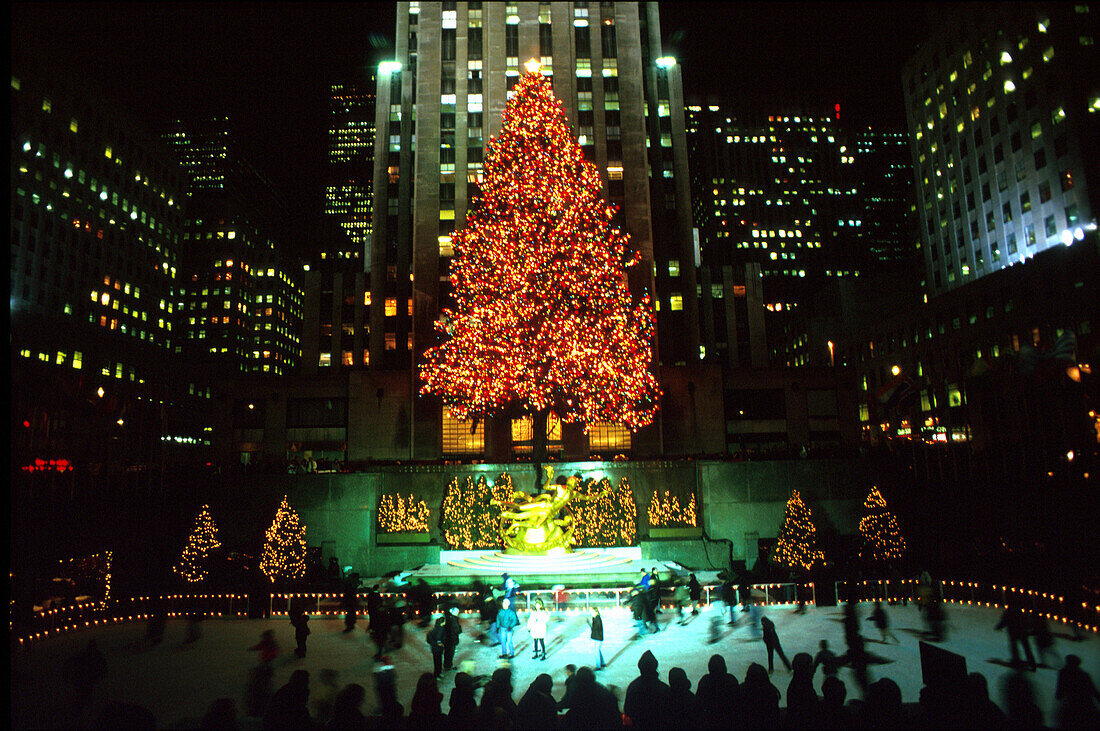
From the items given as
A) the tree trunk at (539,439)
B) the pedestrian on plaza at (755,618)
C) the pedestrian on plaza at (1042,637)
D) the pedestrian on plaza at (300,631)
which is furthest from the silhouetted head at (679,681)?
the tree trunk at (539,439)

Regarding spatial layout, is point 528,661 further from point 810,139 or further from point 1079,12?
point 810,139

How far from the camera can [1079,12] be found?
59.1 m

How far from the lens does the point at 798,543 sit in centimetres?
2380

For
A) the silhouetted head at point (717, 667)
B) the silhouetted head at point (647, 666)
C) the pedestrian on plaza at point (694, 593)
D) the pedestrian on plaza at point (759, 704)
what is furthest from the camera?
the pedestrian on plaza at point (694, 593)

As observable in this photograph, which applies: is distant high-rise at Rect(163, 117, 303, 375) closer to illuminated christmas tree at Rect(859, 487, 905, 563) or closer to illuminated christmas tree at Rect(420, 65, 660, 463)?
illuminated christmas tree at Rect(420, 65, 660, 463)

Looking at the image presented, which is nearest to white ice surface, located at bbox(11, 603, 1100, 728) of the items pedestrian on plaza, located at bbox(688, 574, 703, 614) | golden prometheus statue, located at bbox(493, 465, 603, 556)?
pedestrian on plaza, located at bbox(688, 574, 703, 614)

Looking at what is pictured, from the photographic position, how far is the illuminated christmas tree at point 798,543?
23.6 m

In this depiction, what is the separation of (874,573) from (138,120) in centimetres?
11208

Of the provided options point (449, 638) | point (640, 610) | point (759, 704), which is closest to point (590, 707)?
point (759, 704)

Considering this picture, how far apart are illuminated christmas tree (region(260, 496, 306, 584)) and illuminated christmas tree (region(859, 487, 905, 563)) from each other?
72.2 feet

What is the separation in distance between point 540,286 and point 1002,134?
69428 mm

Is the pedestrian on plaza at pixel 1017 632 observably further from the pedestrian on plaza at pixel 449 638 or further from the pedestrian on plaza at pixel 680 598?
the pedestrian on plaza at pixel 449 638

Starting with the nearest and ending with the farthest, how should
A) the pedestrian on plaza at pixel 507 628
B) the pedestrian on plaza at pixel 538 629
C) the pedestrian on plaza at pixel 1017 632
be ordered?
the pedestrian on plaza at pixel 1017 632
the pedestrian on plaza at pixel 538 629
the pedestrian on plaza at pixel 507 628

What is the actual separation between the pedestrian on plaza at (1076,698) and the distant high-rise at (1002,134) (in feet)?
184
